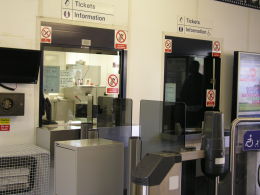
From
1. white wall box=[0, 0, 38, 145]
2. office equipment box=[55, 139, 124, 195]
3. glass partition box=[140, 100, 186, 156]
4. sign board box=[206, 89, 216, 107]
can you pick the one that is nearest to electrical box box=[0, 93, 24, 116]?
white wall box=[0, 0, 38, 145]

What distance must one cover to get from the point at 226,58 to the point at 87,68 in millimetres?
2083

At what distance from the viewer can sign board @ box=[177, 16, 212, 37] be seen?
4355 mm

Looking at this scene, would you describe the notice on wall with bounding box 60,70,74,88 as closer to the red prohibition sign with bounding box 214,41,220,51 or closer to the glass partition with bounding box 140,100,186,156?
the glass partition with bounding box 140,100,186,156

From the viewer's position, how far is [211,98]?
4723 mm

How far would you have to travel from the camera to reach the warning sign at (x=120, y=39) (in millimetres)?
3824

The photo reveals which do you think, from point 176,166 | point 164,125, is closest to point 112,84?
point 164,125

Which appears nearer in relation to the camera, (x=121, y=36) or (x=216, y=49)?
(x=121, y=36)

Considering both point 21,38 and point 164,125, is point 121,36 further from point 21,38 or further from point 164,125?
point 164,125

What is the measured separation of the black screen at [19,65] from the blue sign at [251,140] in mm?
1964

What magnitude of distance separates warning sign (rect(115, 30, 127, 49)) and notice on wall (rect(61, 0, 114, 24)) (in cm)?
15

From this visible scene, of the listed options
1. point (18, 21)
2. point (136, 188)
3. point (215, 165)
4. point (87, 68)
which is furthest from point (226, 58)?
point (136, 188)

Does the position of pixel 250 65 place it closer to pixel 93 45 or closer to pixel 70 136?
pixel 93 45

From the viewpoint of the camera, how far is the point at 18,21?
3221 millimetres

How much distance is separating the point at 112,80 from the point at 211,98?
156 cm
